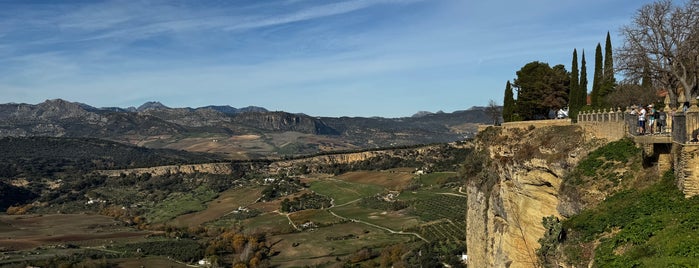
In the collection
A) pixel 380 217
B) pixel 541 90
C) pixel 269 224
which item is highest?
pixel 541 90

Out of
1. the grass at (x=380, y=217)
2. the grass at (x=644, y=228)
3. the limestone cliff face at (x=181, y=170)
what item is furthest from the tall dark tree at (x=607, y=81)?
the limestone cliff face at (x=181, y=170)

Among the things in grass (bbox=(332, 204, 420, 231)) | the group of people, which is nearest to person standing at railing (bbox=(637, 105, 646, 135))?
the group of people

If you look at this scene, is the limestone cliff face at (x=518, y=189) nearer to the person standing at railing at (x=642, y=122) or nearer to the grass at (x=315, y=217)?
the person standing at railing at (x=642, y=122)

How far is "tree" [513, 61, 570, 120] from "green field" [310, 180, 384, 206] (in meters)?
69.0

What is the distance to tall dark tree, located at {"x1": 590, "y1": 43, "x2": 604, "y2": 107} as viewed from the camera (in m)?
43.1

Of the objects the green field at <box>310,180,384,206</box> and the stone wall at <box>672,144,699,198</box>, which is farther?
the green field at <box>310,180,384,206</box>

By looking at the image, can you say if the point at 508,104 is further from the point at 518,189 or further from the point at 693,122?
the point at 693,122

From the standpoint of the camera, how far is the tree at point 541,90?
174 feet

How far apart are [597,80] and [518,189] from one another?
18810 millimetres

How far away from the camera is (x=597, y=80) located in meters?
43.9

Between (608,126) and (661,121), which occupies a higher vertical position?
(661,121)

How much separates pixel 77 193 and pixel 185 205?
144ft

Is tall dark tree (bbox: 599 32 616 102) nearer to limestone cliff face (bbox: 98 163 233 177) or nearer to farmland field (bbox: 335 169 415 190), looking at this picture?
farmland field (bbox: 335 169 415 190)

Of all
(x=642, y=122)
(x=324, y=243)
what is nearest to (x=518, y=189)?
(x=642, y=122)
